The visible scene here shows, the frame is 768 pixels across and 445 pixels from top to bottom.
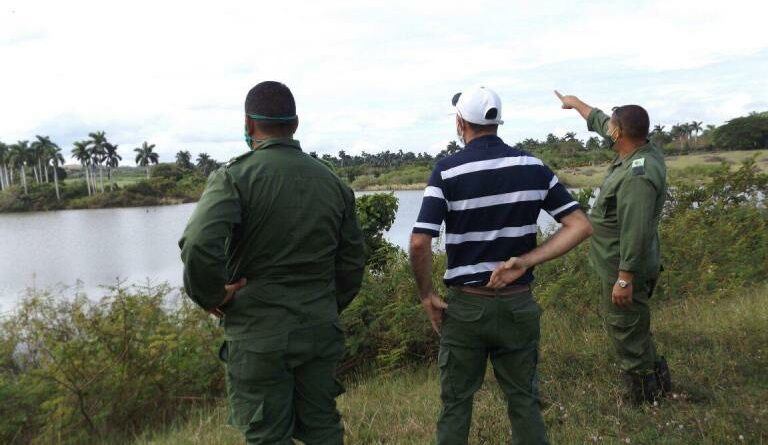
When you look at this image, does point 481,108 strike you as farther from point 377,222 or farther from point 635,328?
point 377,222

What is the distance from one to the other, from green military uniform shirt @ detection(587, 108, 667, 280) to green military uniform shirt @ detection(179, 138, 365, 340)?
1976 mm

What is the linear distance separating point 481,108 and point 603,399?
235cm

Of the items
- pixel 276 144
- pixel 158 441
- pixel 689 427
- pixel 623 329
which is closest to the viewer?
pixel 276 144

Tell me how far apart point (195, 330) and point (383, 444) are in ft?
12.1

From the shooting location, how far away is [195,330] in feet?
21.8

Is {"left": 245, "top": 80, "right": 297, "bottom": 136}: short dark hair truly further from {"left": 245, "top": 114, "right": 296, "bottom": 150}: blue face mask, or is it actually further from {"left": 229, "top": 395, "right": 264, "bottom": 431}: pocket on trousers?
{"left": 229, "top": 395, "right": 264, "bottom": 431}: pocket on trousers

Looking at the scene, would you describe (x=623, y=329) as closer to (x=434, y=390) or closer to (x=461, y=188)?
(x=434, y=390)

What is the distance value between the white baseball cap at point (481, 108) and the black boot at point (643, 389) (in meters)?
2.20

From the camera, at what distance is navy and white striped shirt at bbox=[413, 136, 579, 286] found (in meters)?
2.75

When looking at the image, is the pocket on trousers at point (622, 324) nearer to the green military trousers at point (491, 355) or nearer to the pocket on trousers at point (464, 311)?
the green military trousers at point (491, 355)

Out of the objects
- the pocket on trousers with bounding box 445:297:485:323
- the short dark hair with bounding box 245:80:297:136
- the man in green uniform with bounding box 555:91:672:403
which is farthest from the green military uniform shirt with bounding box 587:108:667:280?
the short dark hair with bounding box 245:80:297:136

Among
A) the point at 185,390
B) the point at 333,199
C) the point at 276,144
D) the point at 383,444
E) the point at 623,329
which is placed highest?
the point at 276,144

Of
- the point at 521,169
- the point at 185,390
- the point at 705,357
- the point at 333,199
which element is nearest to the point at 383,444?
the point at 333,199

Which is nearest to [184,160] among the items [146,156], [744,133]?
[146,156]
